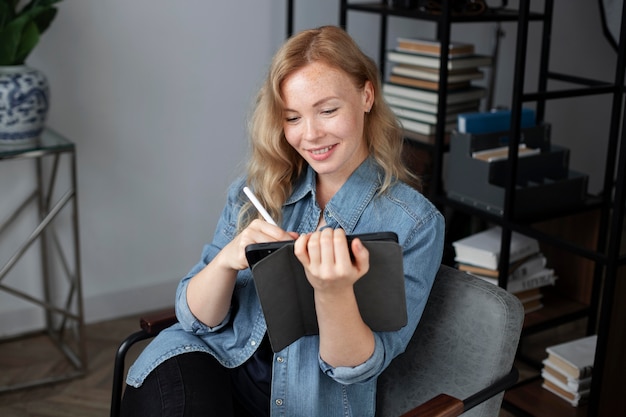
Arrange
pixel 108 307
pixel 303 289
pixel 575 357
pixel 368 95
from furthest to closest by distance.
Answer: pixel 108 307 → pixel 575 357 → pixel 368 95 → pixel 303 289

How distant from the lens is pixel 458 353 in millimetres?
1486

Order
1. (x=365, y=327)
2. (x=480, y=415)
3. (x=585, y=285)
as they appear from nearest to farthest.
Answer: (x=365, y=327) < (x=480, y=415) < (x=585, y=285)

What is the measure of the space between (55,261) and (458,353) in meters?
1.84

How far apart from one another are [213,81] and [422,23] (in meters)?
0.95

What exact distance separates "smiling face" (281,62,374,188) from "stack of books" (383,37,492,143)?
1274 millimetres

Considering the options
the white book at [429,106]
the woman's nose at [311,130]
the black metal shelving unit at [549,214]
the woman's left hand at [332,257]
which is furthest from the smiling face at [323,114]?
the white book at [429,106]

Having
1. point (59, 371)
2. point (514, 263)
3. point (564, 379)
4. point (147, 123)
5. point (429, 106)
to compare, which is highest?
point (429, 106)

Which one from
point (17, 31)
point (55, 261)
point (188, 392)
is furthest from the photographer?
point (55, 261)

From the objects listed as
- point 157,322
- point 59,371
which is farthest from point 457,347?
point 59,371

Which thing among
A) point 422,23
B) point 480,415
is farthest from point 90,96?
point 480,415

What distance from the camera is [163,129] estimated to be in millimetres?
2973

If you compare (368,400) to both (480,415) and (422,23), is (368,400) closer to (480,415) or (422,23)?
(480,415)

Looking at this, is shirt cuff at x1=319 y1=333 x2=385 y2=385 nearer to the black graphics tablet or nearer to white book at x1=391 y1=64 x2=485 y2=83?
the black graphics tablet

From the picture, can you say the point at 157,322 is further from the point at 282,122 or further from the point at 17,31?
the point at 17,31
